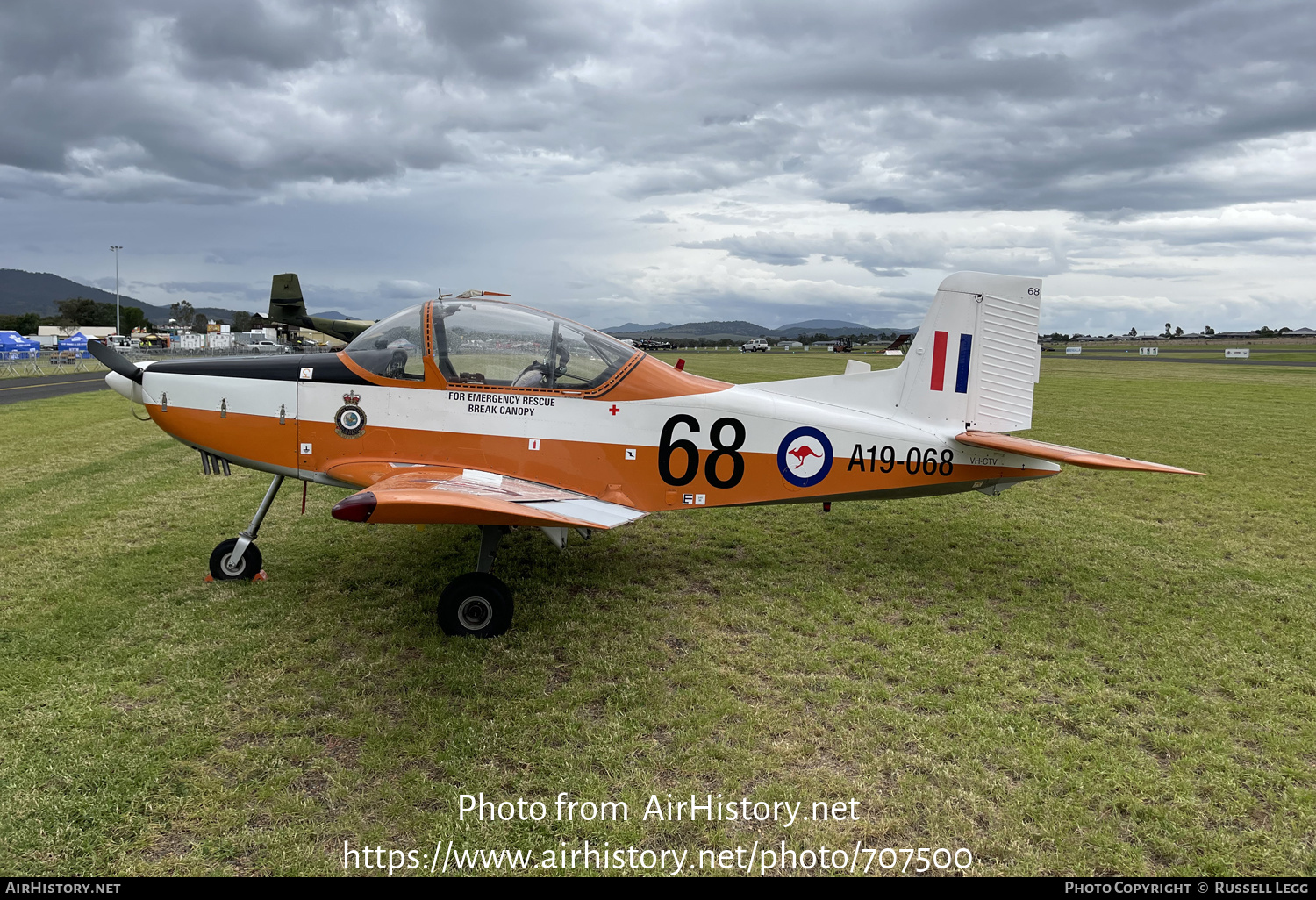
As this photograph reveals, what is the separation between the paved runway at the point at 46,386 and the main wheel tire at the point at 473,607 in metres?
19.5

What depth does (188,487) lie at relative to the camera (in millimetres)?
9219

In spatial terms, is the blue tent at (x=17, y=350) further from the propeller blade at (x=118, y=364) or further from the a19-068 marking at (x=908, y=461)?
the a19-068 marking at (x=908, y=461)

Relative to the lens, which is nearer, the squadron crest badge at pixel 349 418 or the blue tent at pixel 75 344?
the squadron crest badge at pixel 349 418

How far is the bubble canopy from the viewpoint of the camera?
211 inches

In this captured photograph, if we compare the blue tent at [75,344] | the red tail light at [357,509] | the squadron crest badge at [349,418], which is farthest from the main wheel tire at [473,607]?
the blue tent at [75,344]

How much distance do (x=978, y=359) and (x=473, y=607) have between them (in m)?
4.74

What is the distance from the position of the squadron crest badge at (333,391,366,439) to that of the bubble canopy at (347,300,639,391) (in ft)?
0.99

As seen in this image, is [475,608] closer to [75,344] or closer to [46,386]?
[46,386]

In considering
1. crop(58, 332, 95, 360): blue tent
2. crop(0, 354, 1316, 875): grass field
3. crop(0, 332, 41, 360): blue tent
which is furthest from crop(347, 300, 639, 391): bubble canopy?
crop(58, 332, 95, 360): blue tent

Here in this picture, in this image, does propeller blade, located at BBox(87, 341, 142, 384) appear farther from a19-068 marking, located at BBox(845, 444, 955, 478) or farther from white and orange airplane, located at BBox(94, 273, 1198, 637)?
a19-068 marking, located at BBox(845, 444, 955, 478)

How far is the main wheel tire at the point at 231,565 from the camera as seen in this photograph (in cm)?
578

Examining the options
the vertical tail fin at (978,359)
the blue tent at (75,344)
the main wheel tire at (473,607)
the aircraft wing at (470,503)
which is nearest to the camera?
the aircraft wing at (470,503)

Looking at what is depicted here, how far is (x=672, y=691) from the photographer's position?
4.11 meters

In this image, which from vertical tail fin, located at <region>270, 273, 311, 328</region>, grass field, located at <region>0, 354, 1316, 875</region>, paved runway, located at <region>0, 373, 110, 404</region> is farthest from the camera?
vertical tail fin, located at <region>270, 273, 311, 328</region>
